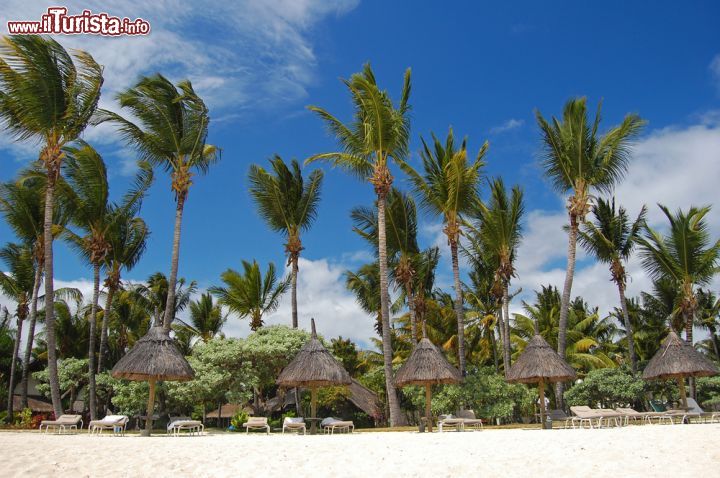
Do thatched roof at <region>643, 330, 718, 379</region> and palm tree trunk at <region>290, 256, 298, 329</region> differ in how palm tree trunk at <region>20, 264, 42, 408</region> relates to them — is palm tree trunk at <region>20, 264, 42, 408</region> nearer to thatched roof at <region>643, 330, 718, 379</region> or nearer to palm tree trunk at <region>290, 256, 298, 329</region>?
palm tree trunk at <region>290, 256, 298, 329</region>

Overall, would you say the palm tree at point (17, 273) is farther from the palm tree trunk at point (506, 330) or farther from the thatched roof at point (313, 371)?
the palm tree trunk at point (506, 330)

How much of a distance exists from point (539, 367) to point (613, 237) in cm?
864

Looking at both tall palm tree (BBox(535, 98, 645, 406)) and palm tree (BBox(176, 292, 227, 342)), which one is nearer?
tall palm tree (BBox(535, 98, 645, 406))

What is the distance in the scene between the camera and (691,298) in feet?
66.4

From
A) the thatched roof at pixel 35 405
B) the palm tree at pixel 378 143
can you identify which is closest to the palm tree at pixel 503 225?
the palm tree at pixel 378 143

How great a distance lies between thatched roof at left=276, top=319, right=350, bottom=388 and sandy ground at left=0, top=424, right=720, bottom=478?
192 inches

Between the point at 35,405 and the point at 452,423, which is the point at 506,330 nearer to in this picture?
the point at 452,423

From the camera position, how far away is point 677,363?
1677 centimetres

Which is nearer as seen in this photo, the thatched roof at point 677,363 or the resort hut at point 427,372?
the resort hut at point 427,372

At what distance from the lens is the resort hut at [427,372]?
49.5 ft

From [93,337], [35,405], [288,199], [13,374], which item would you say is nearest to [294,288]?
[288,199]

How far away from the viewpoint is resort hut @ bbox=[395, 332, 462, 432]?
1508 centimetres

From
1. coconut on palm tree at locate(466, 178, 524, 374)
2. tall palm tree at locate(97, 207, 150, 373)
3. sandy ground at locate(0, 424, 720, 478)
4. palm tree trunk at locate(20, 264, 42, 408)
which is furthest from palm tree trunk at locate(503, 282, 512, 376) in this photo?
palm tree trunk at locate(20, 264, 42, 408)

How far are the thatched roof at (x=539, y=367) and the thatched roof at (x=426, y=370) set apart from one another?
1.83m
